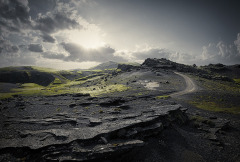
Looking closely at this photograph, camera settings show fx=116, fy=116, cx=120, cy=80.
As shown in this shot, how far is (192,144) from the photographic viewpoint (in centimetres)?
1870

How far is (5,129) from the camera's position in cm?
2081

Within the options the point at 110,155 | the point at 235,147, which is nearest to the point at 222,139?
the point at 235,147

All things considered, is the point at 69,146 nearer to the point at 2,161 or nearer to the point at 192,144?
→ the point at 2,161

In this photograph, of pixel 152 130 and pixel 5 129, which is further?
pixel 5 129

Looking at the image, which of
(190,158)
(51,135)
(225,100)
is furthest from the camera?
→ (225,100)

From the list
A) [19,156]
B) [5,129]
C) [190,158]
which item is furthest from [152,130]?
[5,129]

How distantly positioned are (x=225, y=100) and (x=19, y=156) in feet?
195

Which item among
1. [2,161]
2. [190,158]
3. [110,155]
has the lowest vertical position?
[190,158]

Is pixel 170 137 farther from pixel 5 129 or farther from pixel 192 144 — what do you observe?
pixel 5 129

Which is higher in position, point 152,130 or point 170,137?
point 152,130

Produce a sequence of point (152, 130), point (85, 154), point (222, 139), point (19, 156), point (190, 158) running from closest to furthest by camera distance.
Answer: point (85, 154)
point (19, 156)
point (190, 158)
point (152, 130)
point (222, 139)

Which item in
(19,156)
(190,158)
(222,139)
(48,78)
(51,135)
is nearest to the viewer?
(19,156)

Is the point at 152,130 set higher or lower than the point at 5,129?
higher

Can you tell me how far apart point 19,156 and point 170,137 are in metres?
21.5
